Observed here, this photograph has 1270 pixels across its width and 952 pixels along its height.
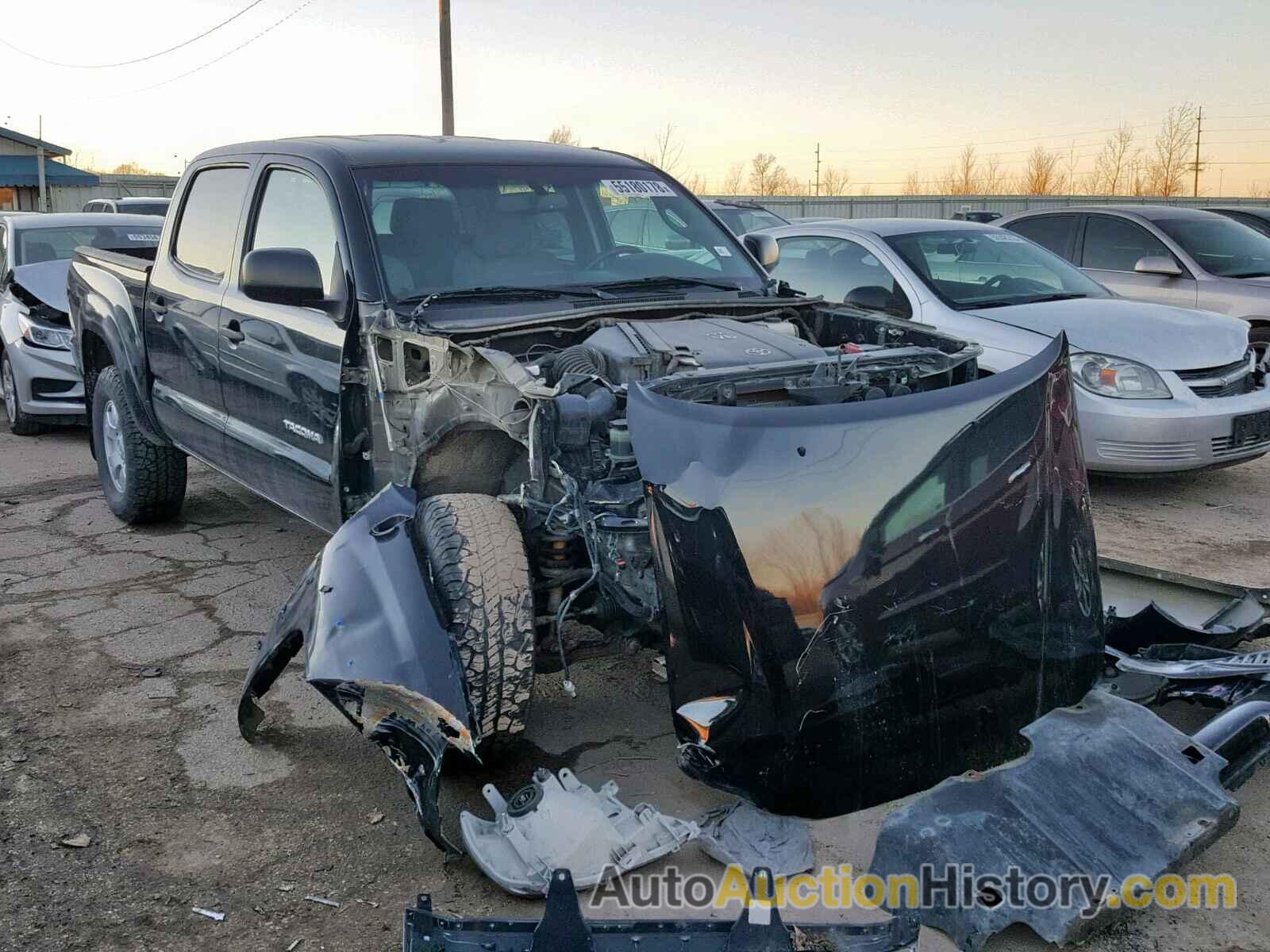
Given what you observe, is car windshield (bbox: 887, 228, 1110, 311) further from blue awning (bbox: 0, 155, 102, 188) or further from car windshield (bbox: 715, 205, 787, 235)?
blue awning (bbox: 0, 155, 102, 188)

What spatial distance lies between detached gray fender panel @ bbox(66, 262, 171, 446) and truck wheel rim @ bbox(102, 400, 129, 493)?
0.23 metres

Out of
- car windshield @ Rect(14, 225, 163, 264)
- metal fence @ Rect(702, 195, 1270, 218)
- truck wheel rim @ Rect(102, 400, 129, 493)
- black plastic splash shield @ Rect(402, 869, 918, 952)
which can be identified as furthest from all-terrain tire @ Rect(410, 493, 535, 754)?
metal fence @ Rect(702, 195, 1270, 218)

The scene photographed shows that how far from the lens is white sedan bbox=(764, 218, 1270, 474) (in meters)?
6.41

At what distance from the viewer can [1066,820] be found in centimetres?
276

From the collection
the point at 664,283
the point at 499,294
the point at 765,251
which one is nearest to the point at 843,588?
the point at 499,294

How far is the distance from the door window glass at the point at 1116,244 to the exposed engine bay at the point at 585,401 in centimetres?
592

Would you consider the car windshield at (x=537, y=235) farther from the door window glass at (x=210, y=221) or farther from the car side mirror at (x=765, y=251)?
the door window glass at (x=210, y=221)

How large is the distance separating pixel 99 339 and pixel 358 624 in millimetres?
4327

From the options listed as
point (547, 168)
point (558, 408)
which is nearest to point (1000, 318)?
point (547, 168)

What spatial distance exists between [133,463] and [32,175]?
37634 mm

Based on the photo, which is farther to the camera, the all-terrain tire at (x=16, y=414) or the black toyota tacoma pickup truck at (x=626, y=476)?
the all-terrain tire at (x=16, y=414)

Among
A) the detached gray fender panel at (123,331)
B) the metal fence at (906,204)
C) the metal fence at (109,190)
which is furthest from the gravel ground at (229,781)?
the metal fence at (109,190)

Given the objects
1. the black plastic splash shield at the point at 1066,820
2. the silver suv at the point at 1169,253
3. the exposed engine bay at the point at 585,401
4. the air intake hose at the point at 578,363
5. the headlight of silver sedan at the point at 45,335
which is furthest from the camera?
the headlight of silver sedan at the point at 45,335

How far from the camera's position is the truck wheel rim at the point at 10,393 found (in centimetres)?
912
